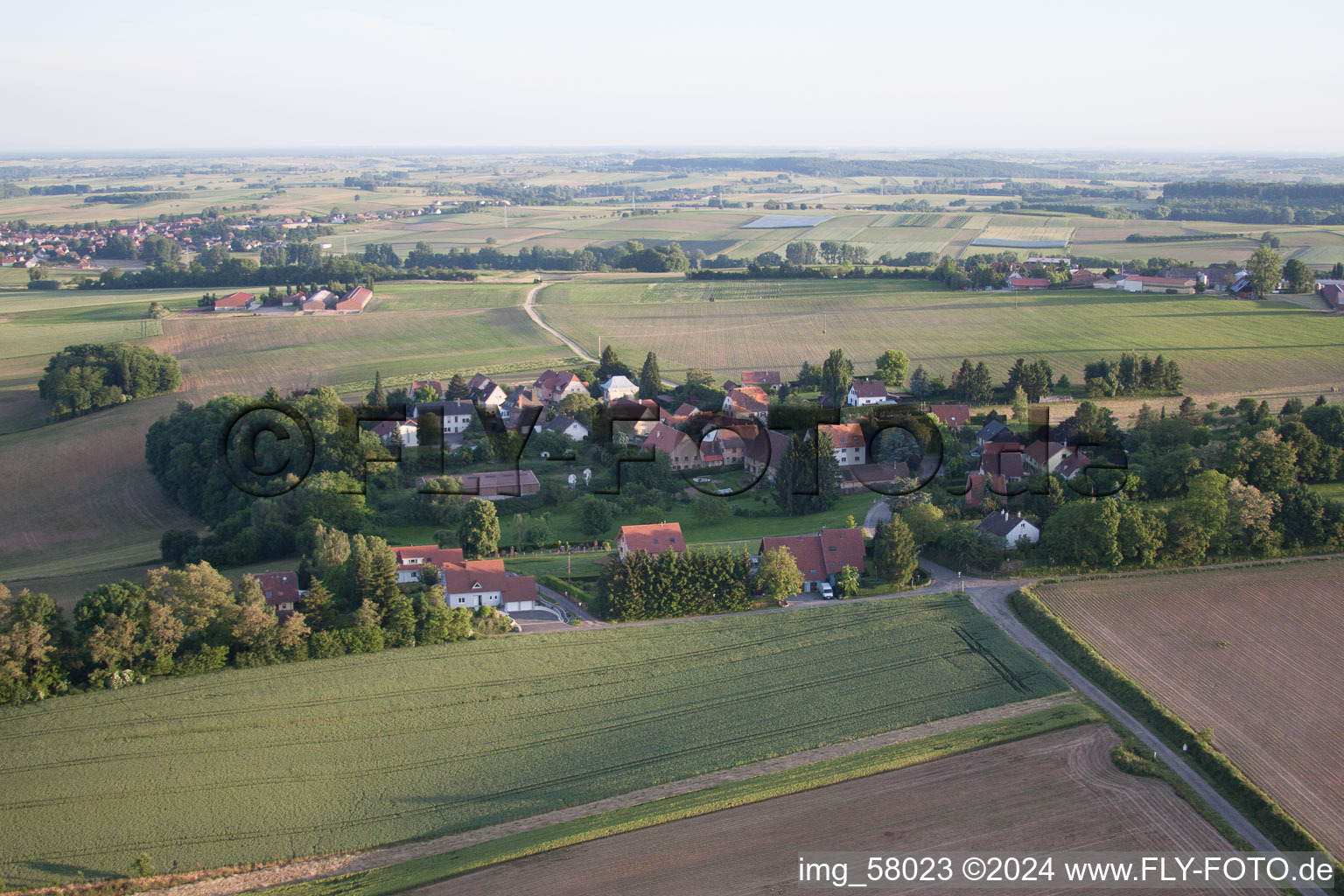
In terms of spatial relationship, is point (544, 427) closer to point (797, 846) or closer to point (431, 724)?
point (431, 724)

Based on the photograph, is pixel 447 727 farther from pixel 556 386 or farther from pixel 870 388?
pixel 870 388

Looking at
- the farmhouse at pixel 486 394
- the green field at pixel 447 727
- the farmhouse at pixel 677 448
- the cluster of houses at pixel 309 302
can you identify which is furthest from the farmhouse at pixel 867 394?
the cluster of houses at pixel 309 302

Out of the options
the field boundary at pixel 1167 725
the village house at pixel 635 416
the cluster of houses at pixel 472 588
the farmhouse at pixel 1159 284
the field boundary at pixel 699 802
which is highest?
Answer: the farmhouse at pixel 1159 284

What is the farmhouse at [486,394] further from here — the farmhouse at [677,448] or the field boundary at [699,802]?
the field boundary at [699,802]

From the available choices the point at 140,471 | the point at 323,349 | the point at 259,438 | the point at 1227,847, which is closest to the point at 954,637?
the point at 1227,847

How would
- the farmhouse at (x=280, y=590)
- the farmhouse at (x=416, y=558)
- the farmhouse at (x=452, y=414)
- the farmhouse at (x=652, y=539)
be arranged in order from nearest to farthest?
the farmhouse at (x=280, y=590), the farmhouse at (x=416, y=558), the farmhouse at (x=652, y=539), the farmhouse at (x=452, y=414)

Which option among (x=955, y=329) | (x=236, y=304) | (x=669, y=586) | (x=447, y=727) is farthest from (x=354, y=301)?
(x=447, y=727)
